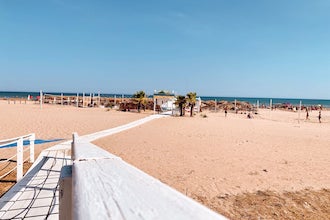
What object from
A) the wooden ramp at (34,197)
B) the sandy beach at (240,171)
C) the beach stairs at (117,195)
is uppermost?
the beach stairs at (117,195)

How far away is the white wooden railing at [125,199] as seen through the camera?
0.58 metres

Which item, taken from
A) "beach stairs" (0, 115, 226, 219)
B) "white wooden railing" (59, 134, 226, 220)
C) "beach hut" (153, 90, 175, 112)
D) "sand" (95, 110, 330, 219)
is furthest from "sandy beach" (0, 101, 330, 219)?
"beach hut" (153, 90, 175, 112)

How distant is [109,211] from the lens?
2.01ft

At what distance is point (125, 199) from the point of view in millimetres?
670

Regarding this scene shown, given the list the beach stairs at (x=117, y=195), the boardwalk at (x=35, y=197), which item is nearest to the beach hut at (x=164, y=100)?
the boardwalk at (x=35, y=197)

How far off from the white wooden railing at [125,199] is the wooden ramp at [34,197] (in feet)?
5.17

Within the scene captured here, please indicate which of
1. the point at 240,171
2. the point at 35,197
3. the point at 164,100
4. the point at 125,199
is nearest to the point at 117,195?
the point at 125,199

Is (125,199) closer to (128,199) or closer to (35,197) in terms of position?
(128,199)

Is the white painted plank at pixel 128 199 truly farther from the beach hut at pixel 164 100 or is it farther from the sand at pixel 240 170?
the beach hut at pixel 164 100

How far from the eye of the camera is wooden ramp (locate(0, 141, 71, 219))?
2.74 m

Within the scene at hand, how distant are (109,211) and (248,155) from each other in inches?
304

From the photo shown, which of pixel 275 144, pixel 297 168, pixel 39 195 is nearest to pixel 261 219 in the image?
pixel 39 195

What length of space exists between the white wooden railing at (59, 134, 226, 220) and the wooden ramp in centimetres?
157

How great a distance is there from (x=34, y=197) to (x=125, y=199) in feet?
10.1
